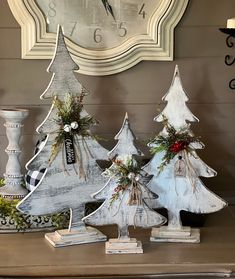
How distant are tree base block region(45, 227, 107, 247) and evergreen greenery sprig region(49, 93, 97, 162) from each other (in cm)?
19

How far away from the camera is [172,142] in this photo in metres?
1.53

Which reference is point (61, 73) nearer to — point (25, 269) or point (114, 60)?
point (114, 60)

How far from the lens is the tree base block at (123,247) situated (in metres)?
1.43

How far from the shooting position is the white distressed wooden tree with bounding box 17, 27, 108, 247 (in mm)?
1487

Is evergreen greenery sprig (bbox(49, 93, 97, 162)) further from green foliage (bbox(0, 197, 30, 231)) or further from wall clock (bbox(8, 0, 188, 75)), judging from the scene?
wall clock (bbox(8, 0, 188, 75))

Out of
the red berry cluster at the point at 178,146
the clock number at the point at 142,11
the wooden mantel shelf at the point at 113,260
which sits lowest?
the wooden mantel shelf at the point at 113,260

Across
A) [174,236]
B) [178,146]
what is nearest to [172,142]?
[178,146]

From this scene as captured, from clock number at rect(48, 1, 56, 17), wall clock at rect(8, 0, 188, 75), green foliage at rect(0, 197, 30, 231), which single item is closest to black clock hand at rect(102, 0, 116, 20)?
wall clock at rect(8, 0, 188, 75)

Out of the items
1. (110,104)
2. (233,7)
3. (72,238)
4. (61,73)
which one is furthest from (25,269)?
(233,7)

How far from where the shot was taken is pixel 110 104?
6.00 ft

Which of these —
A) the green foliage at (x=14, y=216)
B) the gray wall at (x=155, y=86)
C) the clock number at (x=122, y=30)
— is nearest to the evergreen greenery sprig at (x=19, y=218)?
the green foliage at (x=14, y=216)

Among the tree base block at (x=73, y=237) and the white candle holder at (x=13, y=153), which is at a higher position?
the white candle holder at (x=13, y=153)

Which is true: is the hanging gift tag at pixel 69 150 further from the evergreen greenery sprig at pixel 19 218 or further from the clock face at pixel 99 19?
the clock face at pixel 99 19

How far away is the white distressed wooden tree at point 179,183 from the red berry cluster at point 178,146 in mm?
13
